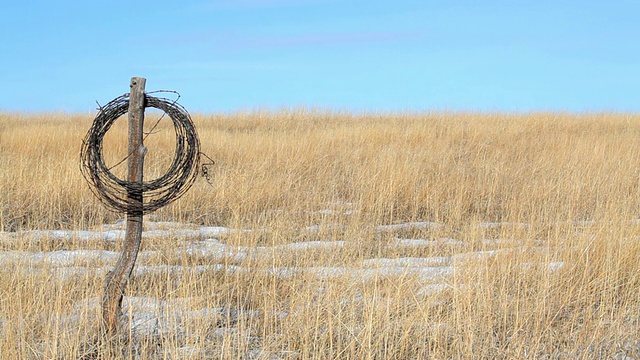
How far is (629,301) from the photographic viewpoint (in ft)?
15.2

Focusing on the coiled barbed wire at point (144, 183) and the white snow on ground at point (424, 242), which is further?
the white snow on ground at point (424, 242)

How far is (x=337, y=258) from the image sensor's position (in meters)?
5.81

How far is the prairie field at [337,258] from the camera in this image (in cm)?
382

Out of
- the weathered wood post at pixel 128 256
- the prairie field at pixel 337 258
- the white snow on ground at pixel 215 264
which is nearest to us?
the weathered wood post at pixel 128 256

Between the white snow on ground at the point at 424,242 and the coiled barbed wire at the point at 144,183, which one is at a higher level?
the coiled barbed wire at the point at 144,183

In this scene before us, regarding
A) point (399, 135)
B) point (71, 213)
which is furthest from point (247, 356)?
point (399, 135)

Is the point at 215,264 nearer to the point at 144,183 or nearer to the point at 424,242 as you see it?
the point at 144,183

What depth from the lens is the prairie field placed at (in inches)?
150

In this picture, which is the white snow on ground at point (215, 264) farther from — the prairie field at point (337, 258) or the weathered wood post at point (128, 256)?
the weathered wood post at point (128, 256)

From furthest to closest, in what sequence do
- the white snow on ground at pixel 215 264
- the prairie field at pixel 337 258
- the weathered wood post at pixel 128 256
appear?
1. the white snow on ground at pixel 215 264
2. the prairie field at pixel 337 258
3. the weathered wood post at pixel 128 256

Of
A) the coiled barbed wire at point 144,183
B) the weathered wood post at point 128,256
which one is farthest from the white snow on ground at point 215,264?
the coiled barbed wire at point 144,183

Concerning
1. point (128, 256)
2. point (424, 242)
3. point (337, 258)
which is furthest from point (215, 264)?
point (424, 242)

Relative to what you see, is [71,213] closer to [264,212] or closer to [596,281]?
[264,212]

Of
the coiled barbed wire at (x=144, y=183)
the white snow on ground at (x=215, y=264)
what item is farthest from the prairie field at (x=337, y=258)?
the coiled barbed wire at (x=144, y=183)
